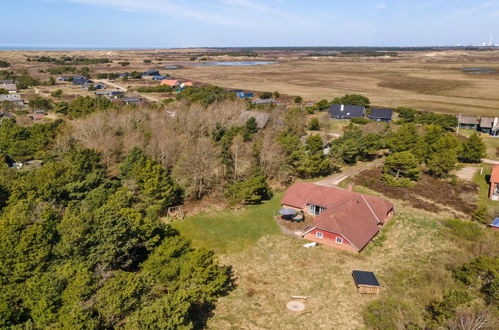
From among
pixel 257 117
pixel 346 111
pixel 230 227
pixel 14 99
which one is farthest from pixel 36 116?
pixel 346 111

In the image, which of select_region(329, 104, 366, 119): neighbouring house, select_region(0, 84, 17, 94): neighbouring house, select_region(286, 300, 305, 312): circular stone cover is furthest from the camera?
select_region(0, 84, 17, 94): neighbouring house

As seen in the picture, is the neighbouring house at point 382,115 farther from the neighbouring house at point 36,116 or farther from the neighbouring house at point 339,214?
the neighbouring house at point 36,116

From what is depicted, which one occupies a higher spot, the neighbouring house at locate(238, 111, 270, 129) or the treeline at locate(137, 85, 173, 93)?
the treeline at locate(137, 85, 173, 93)

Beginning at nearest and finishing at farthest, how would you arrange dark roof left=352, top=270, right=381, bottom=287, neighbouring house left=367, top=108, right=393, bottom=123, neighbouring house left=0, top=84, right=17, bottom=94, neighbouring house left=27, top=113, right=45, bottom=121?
dark roof left=352, top=270, right=381, bottom=287, neighbouring house left=27, top=113, right=45, bottom=121, neighbouring house left=367, top=108, right=393, bottom=123, neighbouring house left=0, top=84, right=17, bottom=94

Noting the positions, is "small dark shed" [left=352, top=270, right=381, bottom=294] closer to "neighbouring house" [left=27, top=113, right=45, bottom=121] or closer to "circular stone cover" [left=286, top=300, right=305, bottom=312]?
"circular stone cover" [left=286, top=300, right=305, bottom=312]

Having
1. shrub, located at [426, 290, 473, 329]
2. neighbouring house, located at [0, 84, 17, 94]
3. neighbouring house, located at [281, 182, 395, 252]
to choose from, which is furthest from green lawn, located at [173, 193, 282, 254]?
neighbouring house, located at [0, 84, 17, 94]

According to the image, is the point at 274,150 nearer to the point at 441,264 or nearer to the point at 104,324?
the point at 441,264
